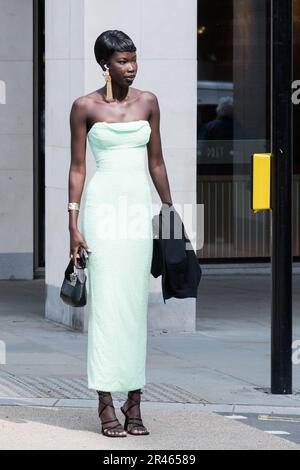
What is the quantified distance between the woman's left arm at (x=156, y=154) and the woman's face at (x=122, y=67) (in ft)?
0.74

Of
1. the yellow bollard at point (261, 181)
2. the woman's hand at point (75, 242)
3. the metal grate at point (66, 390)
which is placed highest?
the yellow bollard at point (261, 181)

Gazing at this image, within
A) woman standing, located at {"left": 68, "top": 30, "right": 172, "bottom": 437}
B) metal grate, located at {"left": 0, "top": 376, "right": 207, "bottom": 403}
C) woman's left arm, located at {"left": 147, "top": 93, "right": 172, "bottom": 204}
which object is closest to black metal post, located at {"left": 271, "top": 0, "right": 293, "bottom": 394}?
metal grate, located at {"left": 0, "top": 376, "right": 207, "bottom": 403}

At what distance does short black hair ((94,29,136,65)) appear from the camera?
7.55 meters

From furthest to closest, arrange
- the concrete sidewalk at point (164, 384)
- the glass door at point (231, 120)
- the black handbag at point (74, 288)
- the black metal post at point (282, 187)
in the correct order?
1. the glass door at point (231, 120)
2. the black metal post at point (282, 187)
3. the concrete sidewalk at point (164, 384)
4. the black handbag at point (74, 288)

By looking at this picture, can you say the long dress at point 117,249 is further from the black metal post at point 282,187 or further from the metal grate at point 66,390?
the black metal post at point 282,187

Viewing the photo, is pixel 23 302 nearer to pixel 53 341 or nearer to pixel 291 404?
pixel 53 341

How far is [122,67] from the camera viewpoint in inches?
297

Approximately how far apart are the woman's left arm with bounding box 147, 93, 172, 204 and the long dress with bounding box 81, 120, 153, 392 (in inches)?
2.9

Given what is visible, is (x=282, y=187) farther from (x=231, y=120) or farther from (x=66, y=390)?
(x=231, y=120)

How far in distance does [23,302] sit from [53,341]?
2248mm

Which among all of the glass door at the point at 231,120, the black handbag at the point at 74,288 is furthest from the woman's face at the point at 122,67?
the glass door at the point at 231,120

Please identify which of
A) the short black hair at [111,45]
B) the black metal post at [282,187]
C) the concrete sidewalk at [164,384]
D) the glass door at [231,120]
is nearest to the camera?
the short black hair at [111,45]

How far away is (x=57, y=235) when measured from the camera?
11742 millimetres

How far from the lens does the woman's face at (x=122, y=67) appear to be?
7555 millimetres
